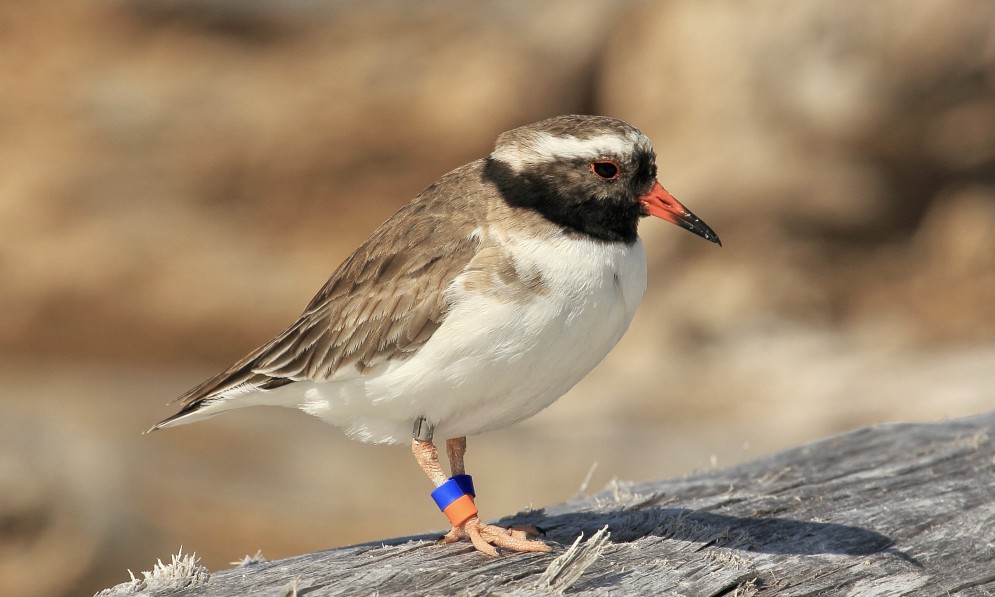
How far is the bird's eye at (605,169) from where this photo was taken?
5969 mm

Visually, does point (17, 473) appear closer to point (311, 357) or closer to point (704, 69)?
point (311, 357)

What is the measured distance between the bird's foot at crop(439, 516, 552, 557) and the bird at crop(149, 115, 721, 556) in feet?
0.03

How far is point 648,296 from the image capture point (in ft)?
56.1

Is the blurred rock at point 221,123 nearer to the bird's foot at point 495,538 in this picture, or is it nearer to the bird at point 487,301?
the bird at point 487,301

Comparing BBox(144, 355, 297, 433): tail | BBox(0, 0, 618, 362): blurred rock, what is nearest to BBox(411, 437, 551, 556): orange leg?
BBox(144, 355, 297, 433): tail

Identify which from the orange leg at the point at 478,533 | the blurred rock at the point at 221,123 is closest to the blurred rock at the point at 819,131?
the blurred rock at the point at 221,123

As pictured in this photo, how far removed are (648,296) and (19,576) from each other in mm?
9556

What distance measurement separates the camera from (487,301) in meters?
5.64

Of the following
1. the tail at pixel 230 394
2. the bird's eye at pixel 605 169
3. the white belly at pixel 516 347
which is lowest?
the white belly at pixel 516 347

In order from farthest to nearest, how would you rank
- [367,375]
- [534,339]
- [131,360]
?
1. [131,360]
2. [367,375]
3. [534,339]

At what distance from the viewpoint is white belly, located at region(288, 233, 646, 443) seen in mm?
5625

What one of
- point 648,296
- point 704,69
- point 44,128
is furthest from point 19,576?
point 704,69

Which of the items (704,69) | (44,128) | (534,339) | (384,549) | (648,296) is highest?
(44,128)

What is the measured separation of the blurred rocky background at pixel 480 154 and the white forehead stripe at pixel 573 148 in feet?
30.5
